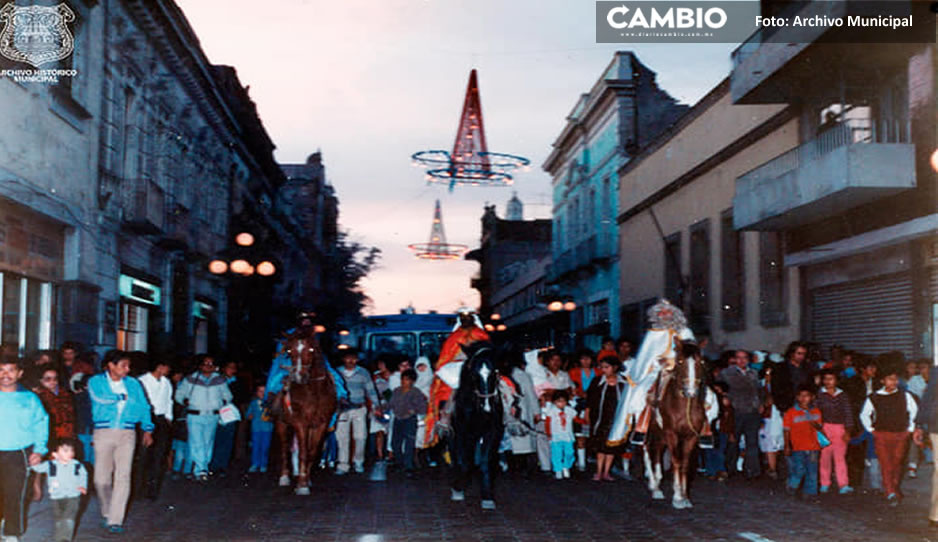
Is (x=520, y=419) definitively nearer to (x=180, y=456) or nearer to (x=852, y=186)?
(x=180, y=456)

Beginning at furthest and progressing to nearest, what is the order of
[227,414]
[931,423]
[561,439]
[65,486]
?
[227,414] → [561,439] → [931,423] → [65,486]

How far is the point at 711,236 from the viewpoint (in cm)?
2823

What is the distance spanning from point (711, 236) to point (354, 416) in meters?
13.9

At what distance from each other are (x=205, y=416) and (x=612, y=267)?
25658mm

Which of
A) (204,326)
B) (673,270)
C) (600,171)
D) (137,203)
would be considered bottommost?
(204,326)

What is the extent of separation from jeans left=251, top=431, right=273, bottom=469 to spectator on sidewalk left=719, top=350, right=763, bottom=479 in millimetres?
6682

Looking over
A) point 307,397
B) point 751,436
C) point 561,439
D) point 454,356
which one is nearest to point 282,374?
point 307,397

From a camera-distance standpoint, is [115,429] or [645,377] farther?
[645,377]

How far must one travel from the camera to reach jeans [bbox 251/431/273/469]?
1712cm

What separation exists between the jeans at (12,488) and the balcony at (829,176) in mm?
13313

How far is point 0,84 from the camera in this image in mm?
15141

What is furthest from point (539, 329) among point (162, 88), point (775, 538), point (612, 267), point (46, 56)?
point (775, 538)

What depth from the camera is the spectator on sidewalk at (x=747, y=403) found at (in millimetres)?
15539

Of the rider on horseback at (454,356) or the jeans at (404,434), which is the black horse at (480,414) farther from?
the jeans at (404,434)
